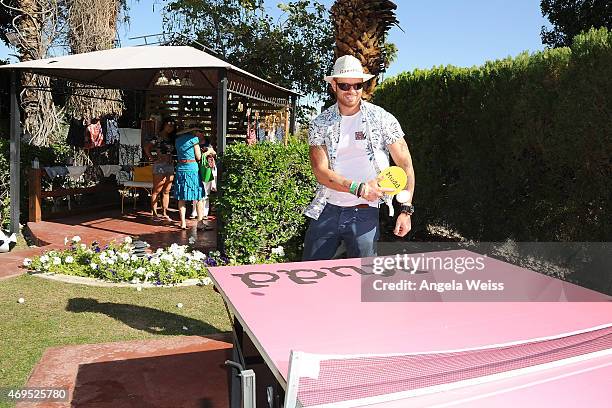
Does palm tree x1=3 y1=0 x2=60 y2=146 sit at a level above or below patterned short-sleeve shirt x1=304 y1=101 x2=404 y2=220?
above

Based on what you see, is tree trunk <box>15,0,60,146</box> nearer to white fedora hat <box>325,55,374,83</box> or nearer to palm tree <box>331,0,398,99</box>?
palm tree <box>331,0,398,99</box>

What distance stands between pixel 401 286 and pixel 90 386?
2364 millimetres

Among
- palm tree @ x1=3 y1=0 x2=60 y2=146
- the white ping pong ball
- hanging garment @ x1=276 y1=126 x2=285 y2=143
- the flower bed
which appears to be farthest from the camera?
hanging garment @ x1=276 y1=126 x2=285 y2=143

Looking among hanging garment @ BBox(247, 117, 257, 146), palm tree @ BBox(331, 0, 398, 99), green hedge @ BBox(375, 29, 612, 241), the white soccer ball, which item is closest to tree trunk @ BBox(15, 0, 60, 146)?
the white soccer ball

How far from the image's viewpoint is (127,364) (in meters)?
4.52

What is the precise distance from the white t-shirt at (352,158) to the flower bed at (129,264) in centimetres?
337

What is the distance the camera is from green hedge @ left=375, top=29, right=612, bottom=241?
271 inches

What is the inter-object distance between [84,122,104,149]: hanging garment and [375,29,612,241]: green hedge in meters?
6.42

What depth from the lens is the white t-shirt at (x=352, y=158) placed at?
418cm

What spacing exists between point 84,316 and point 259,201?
270 centimetres

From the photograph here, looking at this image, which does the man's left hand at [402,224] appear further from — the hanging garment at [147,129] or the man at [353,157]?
the hanging garment at [147,129]

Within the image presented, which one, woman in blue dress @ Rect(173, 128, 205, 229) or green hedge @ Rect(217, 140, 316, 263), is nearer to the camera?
green hedge @ Rect(217, 140, 316, 263)

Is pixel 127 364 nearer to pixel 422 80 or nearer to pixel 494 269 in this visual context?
pixel 494 269

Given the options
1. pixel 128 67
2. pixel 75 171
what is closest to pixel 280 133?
pixel 75 171
